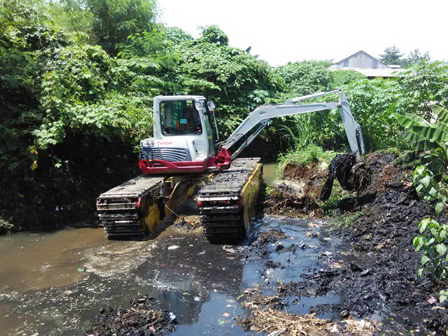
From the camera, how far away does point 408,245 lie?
6094 mm

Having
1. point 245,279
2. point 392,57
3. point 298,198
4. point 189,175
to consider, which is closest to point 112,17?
point 189,175

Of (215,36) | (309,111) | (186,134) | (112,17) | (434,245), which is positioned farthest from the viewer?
(215,36)

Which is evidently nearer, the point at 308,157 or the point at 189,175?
the point at 189,175

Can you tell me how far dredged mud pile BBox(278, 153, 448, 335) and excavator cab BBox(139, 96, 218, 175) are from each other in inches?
124

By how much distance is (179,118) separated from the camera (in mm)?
8727

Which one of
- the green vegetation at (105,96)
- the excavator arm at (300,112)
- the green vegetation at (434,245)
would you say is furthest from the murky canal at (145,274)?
the excavator arm at (300,112)

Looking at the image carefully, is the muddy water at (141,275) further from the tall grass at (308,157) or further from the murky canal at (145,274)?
the tall grass at (308,157)

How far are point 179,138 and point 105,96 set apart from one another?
3110 mm

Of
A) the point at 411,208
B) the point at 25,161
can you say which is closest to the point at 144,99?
the point at 25,161

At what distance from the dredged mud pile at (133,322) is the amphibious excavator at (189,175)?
242cm

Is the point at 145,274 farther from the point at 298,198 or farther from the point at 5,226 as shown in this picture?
the point at 298,198

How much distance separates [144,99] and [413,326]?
31.9 ft

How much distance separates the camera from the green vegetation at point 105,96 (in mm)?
8742

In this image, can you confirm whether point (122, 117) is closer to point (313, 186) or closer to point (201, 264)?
point (201, 264)
